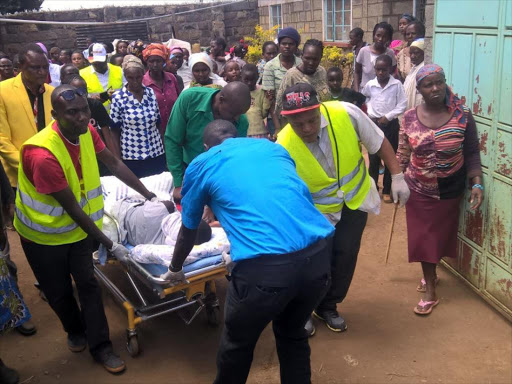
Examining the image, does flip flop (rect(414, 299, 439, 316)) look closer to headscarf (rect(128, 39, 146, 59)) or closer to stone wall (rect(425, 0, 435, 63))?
stone wall (rect(425, 0, 435, 63))

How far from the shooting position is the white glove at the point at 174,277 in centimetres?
323

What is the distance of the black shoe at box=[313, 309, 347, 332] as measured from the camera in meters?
4.07

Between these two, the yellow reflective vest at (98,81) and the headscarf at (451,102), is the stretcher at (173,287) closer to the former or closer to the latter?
the headscarf at (451,102)

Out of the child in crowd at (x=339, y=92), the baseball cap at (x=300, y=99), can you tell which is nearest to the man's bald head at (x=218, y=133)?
the baseball cap at (x=300, y=99)

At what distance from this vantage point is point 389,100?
628 centimetres

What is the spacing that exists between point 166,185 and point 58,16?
1360 centimetres

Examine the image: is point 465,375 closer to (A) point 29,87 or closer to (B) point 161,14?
(A) point 29,87

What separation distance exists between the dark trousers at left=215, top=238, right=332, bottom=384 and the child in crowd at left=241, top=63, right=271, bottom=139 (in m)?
3.63

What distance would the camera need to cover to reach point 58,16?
16.2m

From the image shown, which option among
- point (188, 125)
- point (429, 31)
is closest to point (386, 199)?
point (429, 31)

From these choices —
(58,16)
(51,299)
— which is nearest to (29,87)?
(51,299)

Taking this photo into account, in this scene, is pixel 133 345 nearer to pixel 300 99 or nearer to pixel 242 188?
pixel 242 188

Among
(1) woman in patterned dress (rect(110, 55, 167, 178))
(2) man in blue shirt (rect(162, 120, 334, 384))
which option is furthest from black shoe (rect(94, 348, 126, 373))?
(1) woman in patterned dress (rect(110, 55, 167, 178))

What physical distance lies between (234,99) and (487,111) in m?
1.84
